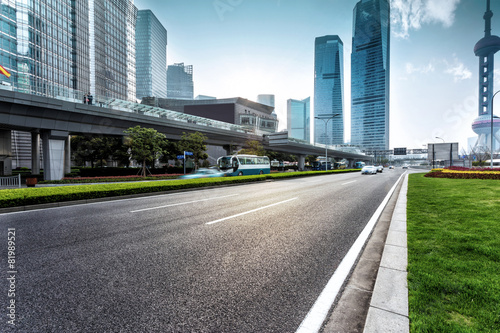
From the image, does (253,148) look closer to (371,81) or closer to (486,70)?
(371,81)

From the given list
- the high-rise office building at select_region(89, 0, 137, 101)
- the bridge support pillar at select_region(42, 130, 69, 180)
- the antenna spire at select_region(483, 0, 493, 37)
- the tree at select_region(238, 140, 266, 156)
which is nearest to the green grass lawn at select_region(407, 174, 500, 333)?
the bridge support pillar at select_region(42, 130, 69, 180)

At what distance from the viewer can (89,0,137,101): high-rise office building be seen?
232ft

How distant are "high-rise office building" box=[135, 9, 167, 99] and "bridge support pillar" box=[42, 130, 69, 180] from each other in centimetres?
12049

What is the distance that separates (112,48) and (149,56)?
65265mm

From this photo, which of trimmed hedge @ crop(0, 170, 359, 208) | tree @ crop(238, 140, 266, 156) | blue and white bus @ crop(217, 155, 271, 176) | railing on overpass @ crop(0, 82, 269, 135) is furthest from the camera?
tree @ crop(238, 140, 266, 156)

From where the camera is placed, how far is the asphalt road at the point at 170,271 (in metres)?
2.18

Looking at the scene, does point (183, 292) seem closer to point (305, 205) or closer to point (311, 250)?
point (311, 250)

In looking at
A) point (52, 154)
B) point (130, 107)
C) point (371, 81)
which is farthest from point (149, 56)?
point (371, 81)

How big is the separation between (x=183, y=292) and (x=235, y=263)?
0.98 metres

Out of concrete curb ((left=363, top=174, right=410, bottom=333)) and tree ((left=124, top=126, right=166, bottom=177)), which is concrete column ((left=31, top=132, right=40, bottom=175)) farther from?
concrete curb ((left=363, top=174, right=410, bottom=333))

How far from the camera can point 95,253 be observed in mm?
3820

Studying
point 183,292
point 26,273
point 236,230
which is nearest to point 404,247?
point 236,230

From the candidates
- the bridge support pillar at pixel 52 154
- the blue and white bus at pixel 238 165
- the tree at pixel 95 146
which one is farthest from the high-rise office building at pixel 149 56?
the blue and white bus at pixel 238 165

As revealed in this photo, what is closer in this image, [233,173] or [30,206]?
[30,206]
